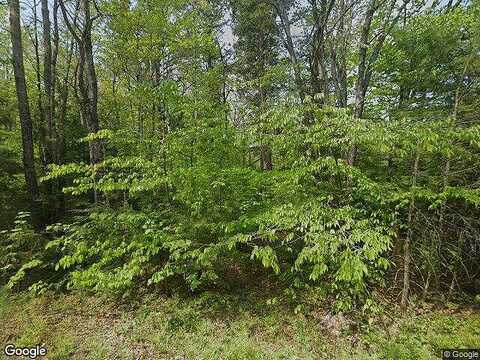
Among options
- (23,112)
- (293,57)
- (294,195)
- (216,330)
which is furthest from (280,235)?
(23,112)

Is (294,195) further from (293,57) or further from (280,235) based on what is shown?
(293,57)

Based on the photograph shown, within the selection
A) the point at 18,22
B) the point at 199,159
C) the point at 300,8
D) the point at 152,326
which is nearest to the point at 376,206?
the point at 199,159

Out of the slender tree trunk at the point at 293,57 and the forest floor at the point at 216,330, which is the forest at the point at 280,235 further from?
the slender tree trunk at the point at 293,57

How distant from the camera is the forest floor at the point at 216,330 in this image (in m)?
3.78

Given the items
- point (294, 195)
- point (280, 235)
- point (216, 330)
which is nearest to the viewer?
point (216, 330)

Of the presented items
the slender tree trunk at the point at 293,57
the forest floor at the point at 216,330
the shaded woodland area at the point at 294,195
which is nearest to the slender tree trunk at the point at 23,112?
the shaded woodland area at the point at 294,195

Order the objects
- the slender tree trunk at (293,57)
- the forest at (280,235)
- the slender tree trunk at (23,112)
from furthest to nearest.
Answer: the slender tree trunk at (293,57)
the slender tree trunk at (23,112)
the forest at (280,235)

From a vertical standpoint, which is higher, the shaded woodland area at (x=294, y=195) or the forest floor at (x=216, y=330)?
the shaded woodland area at (x=294, y=195)

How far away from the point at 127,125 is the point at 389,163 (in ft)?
30.7

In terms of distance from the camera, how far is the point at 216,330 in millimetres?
4180

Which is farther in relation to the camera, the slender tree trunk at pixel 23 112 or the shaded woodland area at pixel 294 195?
the slender tree trunk at pixel 23 112

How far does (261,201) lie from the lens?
16.0 feet

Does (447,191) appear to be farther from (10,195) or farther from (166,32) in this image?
(10,195)

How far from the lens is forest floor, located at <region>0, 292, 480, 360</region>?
378cm
